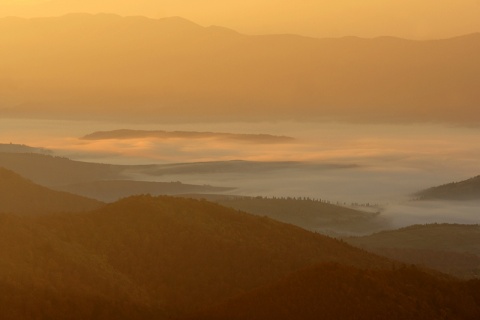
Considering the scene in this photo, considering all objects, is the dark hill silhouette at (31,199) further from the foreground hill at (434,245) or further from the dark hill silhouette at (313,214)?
the dark hill silhouette at (313,214)

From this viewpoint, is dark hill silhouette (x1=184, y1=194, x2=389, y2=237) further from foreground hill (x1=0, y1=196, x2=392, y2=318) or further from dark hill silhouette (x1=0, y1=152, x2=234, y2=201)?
foreground hill (x1=0, y1=196, x2=392, y2=318)

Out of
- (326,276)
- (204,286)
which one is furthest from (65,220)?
(326,276)

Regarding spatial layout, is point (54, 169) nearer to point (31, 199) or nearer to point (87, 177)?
point (87, 177)

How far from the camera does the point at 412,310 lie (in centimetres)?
2500

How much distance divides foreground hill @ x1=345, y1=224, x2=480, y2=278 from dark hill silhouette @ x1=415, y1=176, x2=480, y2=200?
4032cm

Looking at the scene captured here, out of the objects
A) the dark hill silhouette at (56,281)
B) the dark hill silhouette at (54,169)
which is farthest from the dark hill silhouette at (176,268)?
the dark hill silhouette at (54,169)

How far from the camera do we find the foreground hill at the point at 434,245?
185ft

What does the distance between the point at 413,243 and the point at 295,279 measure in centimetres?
4498

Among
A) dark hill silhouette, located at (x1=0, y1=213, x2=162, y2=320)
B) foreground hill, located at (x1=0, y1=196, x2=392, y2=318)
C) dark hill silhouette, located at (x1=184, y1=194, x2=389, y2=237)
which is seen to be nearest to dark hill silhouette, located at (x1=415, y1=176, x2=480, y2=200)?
dark hill silhouette, located at (x1=184, y1=194, x2=389, y2=237)

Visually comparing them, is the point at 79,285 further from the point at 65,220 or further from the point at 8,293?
the point at 65,220

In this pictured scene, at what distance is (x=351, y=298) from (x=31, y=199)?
27793 mm

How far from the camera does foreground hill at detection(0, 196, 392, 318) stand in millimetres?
29344

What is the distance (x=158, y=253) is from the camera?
35.1 meters

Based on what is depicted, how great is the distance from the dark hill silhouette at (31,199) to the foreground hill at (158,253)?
9.21 meters
